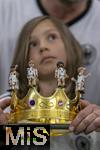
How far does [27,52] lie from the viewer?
1.21 metres

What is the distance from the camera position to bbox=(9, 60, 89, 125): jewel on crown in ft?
3.47

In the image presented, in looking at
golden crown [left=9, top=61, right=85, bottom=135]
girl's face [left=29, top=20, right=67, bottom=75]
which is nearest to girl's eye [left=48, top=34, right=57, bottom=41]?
girl's face [left=29, top=20, right=67, bottom=75]

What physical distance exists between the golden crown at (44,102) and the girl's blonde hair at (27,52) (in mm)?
43

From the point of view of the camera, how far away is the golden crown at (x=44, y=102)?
1.06 m

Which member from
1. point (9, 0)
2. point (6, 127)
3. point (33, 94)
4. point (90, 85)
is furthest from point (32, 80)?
point (9, 0)

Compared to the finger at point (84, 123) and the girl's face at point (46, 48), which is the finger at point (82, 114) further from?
the girl's face at point (46, 48)

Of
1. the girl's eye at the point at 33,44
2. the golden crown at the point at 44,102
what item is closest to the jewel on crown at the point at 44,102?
the golden crown at the point at 44,102

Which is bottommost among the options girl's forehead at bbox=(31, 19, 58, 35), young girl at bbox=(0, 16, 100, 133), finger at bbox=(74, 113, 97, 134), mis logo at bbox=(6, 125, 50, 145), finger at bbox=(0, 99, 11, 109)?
mis logo at bbox=(6, 125, 50, 145)

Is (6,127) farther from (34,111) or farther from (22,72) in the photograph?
(22,72)

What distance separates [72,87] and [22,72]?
105 mm

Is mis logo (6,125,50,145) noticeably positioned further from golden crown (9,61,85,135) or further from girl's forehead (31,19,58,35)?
girl's forehead (31,19,58,35)

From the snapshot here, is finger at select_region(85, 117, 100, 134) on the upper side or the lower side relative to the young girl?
lower

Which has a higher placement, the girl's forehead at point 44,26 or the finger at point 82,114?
the girl's forehead at point 44,26

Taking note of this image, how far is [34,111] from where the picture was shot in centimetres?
106
